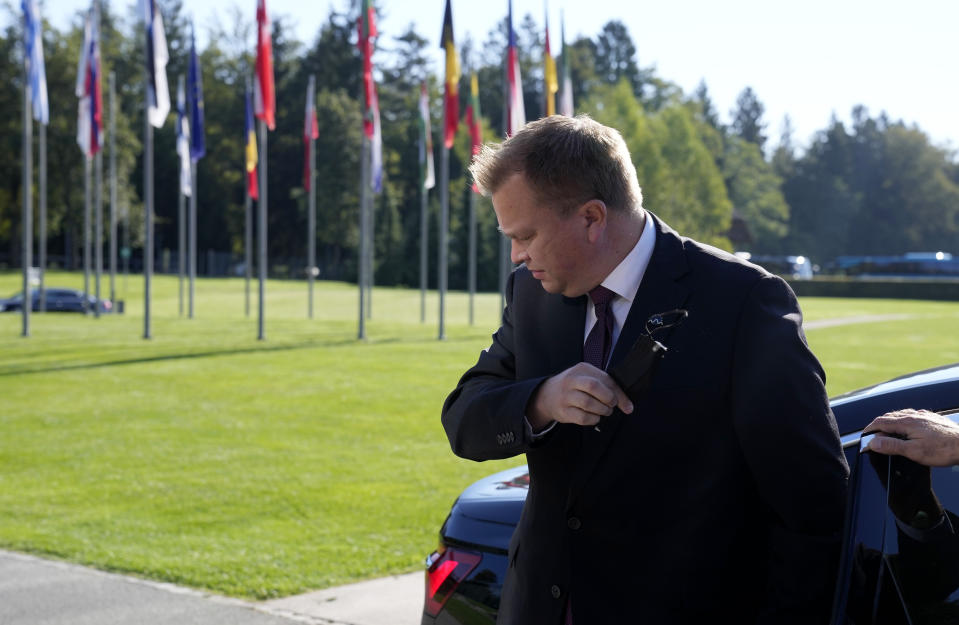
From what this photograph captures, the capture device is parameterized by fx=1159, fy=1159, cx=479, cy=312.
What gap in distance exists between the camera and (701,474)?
235 cm

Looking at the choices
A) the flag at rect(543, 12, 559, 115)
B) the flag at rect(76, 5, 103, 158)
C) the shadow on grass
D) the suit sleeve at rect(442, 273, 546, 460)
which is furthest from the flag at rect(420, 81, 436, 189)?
the suit sleeve at rect(442, 273, 546, 460)

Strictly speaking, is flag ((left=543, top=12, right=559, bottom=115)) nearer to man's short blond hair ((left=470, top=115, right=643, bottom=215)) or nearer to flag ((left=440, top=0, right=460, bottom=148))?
flag ((left=440, top=0, right=460, bottom=148))

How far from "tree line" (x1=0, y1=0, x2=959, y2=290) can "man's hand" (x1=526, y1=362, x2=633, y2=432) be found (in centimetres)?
5459

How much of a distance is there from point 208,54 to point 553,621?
93.5 metres

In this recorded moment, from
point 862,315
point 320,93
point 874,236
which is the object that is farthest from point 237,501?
point 874,236

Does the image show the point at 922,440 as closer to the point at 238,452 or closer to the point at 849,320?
the point at 238,452

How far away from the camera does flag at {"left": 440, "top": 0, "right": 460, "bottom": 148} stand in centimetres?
2603

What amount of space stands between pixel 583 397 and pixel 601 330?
13.8 inches

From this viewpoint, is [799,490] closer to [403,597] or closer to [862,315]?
[403,597]

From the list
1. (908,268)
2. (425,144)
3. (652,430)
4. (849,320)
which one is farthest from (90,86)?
(908,268)

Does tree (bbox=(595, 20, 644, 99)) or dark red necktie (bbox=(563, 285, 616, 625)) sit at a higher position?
tree (bbox=(595, 20, 644, 99))

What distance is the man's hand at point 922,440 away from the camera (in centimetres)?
212

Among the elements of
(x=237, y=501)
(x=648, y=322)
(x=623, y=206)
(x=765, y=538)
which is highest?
(x=623, y=206)

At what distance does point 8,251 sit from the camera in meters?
88.4
